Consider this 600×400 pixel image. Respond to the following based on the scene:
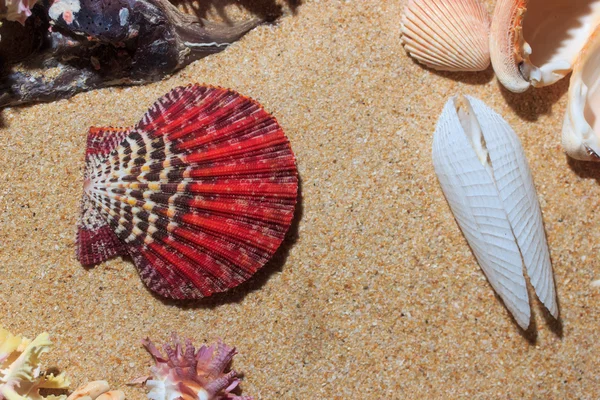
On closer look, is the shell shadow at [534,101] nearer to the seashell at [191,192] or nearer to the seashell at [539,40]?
the seashell at [539,40]

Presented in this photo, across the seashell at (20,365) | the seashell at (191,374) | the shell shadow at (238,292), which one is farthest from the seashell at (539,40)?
the seashell at (20,365)

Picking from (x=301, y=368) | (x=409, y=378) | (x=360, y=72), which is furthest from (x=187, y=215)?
(x=409, y=378)

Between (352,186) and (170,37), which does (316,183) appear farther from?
(170,37)

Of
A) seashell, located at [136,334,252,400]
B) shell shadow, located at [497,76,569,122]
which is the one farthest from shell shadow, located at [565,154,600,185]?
seashell, located at [136,334,252,400]

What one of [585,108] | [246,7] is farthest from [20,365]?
[585,108]

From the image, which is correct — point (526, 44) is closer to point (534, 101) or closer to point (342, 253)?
point (534, 101)

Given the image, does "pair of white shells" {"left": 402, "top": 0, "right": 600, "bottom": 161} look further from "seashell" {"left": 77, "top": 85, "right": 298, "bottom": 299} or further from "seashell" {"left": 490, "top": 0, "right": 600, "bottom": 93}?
"seashell" {"left": 77, "top": 85, "right": 298, "bottom": 299}

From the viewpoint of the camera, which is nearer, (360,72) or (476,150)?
(476,150)
